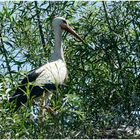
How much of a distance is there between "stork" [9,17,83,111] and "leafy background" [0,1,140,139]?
78 millimetres

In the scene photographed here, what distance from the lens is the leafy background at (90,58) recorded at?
482 centimetres

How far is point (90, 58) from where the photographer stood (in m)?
5.68

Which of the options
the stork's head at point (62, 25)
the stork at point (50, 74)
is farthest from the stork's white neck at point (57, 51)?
the stork's head at point (62, 25)

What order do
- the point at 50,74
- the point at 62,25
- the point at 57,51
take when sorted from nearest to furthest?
the point at 50,74
the point at 57,51
the point at 62,25

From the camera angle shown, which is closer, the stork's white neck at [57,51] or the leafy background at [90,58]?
the leafy background at [90,58]

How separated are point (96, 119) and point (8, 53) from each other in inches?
62.6

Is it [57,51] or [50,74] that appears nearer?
[50,74]

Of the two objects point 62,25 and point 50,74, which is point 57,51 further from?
point 50,74

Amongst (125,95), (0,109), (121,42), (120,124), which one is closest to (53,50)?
(121,42)

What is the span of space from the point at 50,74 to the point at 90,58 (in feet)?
1.34

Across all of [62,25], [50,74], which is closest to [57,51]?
[62,25]

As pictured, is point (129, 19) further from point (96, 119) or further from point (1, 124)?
point (1, 124)

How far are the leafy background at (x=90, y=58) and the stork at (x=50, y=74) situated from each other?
0.08 m

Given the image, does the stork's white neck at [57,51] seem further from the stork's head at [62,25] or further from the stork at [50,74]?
the stork's head at [62,25]
